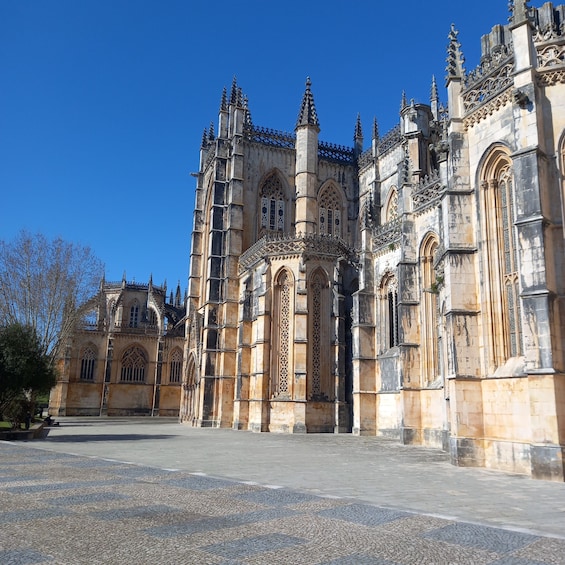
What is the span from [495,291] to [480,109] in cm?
558

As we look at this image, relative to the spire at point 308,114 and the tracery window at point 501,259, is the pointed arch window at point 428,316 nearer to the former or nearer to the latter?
the tracery window at point 501,259

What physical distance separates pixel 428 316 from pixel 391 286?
510cm

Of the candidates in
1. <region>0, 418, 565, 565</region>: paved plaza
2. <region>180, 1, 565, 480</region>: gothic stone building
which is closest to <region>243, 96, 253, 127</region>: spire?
<region>180, 1, 565, 480</region>: gothic stone building

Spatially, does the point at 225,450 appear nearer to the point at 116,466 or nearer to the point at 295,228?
the point at 116,466

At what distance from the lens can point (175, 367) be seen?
5984cm

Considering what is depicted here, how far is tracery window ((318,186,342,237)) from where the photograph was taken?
41.5 m

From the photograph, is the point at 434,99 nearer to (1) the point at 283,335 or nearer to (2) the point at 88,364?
(1) the point at 283,335

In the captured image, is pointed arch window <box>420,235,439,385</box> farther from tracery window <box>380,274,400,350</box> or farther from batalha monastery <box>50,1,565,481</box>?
tracery window <box>380,274,400,350</box>

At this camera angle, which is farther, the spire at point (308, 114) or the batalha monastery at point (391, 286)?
the spire at point (308, 114)

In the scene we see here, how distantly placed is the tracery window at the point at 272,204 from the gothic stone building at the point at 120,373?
23942mm

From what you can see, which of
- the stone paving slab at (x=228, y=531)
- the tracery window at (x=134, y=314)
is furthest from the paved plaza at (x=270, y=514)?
the tracery window at (x=134, y=314)

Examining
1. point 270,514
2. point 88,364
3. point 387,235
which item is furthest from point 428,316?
point 88,364

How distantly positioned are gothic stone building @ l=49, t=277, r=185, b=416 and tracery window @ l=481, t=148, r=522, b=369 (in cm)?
4717

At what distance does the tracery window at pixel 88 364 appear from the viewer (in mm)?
57812
